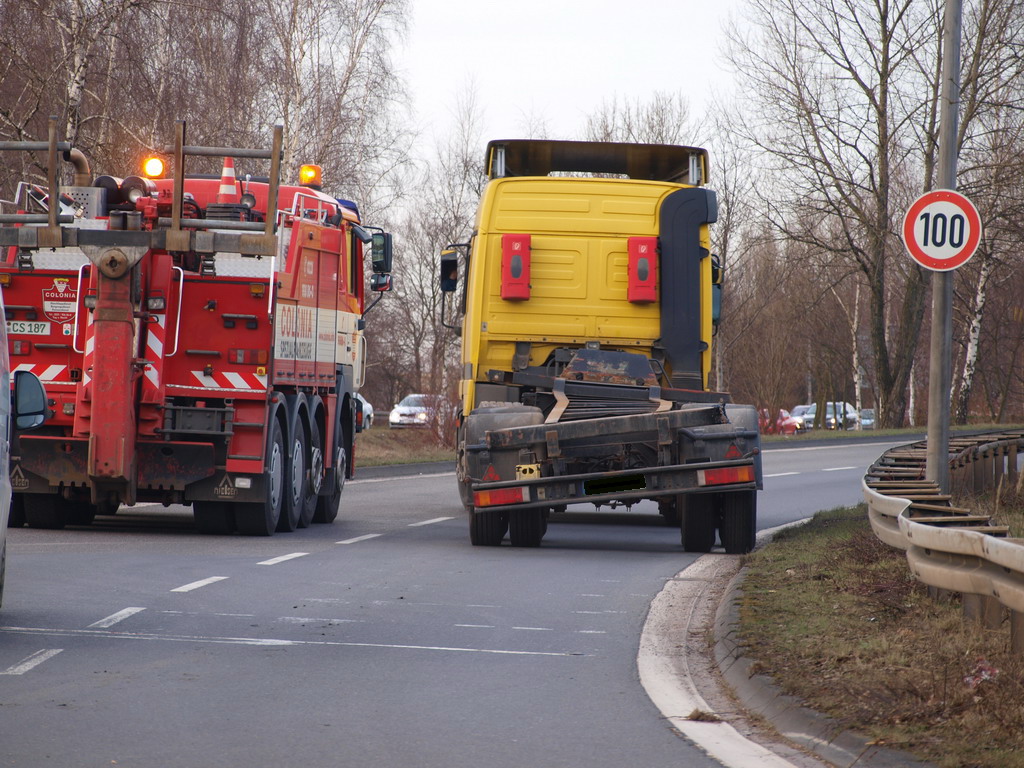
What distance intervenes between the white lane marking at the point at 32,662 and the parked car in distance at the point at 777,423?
41.3 m

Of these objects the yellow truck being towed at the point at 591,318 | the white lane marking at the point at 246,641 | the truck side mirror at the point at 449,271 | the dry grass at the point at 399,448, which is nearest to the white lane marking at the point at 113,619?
the white lane marking at the point at 246,641

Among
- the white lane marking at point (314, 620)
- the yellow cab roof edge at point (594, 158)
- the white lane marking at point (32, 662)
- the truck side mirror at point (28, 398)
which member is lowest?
the white lane marking at point (32, 662)

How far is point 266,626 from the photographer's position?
8.29m

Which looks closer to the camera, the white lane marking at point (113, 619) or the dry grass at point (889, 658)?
the dry grass at point (889, 658)

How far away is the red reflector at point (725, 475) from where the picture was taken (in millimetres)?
12062

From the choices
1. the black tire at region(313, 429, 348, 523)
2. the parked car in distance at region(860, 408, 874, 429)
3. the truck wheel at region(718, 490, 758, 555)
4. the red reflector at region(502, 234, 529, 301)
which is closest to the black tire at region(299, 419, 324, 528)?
the black tire at region(313, 429, 348, 523)

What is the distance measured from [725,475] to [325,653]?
5.36 metres

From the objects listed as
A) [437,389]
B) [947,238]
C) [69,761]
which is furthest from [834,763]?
[437,389]

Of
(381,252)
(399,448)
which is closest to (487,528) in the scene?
(381,252)

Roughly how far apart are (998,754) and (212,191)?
11.1 meters

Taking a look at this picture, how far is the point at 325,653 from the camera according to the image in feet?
24.5

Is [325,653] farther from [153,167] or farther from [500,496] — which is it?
[153,167]

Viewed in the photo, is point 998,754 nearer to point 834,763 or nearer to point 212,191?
point 834,763

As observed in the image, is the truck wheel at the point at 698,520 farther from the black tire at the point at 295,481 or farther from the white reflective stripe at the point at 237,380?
the white reflective stripe at the point at 237,380
